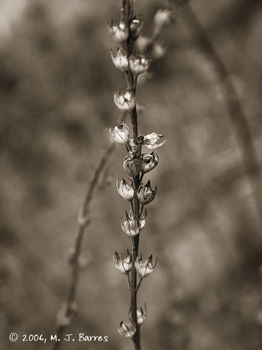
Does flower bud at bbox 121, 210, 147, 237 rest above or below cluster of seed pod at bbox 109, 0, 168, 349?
below

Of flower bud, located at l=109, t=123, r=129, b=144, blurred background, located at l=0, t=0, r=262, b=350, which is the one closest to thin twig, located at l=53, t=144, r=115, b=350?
flower bud, located at l=109, t=123, r=129, b=144

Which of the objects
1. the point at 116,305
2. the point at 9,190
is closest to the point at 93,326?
the point at 116,305

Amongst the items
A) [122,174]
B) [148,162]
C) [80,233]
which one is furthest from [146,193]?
[122,174]

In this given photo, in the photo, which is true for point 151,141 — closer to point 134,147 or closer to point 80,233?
point 134,147

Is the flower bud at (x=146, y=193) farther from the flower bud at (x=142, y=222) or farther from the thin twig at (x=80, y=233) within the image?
the thin twig at (x=80, y=233)

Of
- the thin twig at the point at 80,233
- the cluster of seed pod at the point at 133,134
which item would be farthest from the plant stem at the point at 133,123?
the thin twig at the point at 80,233

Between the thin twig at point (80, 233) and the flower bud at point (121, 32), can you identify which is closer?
the flower bud at point (121, 32)

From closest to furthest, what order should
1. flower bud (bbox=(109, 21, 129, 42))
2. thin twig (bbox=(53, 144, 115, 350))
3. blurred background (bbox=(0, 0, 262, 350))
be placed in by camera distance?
flower bud (bbox=(109, 21, 129, 42)), thin twig (bbox=(53, 144, 115, 350)), blurred background (bbox=(0, 0, 262, 350))

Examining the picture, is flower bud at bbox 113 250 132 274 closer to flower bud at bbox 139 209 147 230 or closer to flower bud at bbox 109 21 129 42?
flower bud at bbox 139 209 147 230

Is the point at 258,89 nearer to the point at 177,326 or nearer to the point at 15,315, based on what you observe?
the point at 177,326
